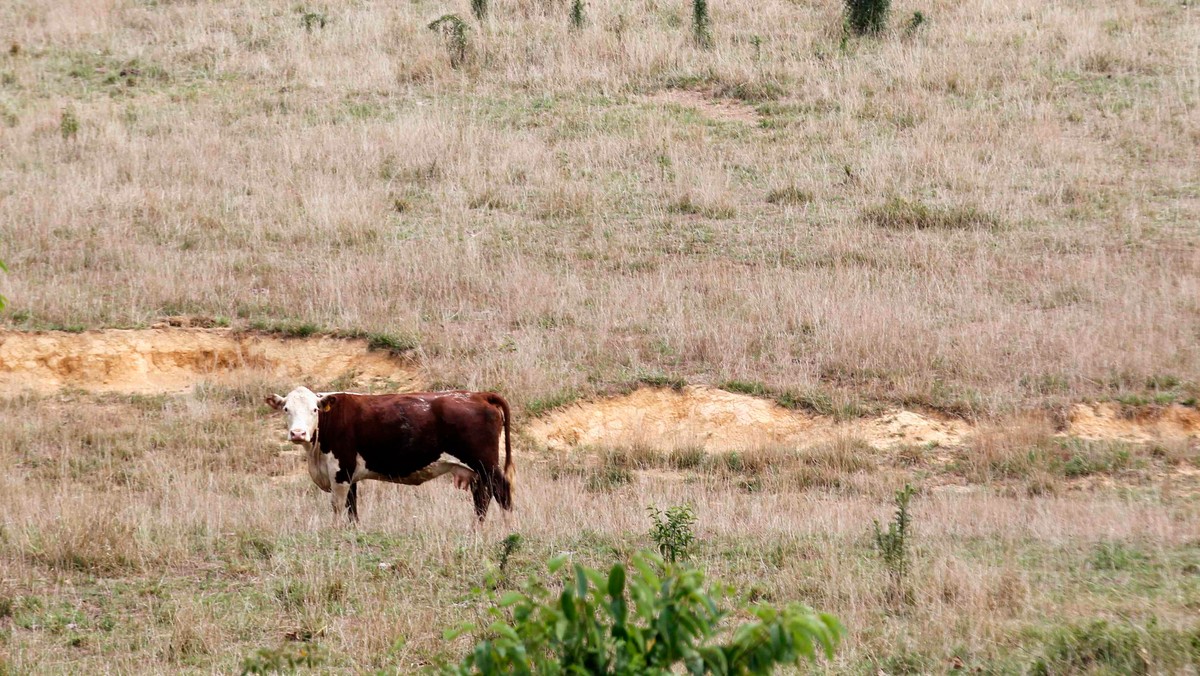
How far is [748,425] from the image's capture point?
12883mm

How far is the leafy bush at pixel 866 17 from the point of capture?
23.4m

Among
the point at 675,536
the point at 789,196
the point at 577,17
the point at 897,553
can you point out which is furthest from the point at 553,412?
the point at 577,17

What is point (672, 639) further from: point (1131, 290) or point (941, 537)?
point (1131, 290)

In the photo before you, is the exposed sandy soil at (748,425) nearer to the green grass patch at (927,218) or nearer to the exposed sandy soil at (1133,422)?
the exposed sandy soil at (1133,422)

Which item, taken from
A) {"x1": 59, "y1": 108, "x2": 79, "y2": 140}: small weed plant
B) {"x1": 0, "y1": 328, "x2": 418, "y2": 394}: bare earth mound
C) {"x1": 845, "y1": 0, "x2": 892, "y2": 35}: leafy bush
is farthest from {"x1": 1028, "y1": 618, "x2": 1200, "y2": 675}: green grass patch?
{"x1": 845, "y1": 0, "x2": 892, "y2": 35}: leafy bush

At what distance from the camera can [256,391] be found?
13445mm

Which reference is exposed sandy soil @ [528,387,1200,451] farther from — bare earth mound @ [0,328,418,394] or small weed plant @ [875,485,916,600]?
small weed plant @ [875,485,916,600]

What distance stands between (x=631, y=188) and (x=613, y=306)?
4.06 m

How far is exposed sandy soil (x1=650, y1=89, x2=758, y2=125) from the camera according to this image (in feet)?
69.3

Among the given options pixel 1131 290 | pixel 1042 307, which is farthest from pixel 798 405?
pixel 1131 290

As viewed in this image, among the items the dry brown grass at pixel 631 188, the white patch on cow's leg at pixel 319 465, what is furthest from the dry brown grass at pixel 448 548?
the dry brown grass at pixel 631 188

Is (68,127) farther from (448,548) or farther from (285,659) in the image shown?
(285,659)

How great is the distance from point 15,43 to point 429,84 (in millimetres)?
8571

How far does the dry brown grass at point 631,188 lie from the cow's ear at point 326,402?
130 inches
